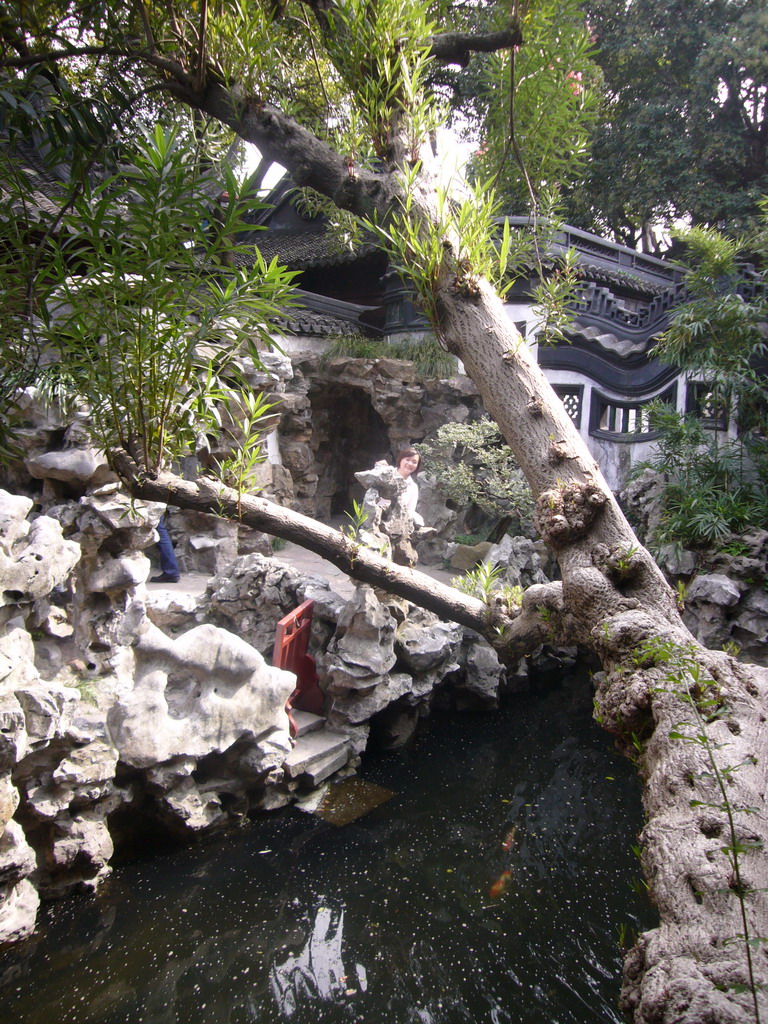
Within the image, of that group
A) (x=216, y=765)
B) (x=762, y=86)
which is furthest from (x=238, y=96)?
(x=762, y=86)

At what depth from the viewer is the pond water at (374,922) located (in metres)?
2.46

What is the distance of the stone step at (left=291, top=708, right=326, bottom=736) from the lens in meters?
4.16

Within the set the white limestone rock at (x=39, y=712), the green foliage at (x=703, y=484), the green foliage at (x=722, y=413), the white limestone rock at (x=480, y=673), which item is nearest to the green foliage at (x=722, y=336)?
the green foliage at (x=722, y=413)

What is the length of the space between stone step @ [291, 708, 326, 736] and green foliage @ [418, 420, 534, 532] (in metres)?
3.09

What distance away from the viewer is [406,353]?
800 cm

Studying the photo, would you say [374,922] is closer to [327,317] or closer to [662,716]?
[662,716]

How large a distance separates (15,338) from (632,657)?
167 cm

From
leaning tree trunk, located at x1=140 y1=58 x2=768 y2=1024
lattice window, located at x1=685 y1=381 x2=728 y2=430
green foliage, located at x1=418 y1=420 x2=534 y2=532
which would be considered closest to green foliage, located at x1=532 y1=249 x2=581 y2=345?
leaning tree trunk, located at x1=140 y1=58 x2=768 y2=1024

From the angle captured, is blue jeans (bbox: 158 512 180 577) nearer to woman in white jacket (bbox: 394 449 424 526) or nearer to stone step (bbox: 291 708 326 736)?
stone step (bbox: 291 708 326 736)

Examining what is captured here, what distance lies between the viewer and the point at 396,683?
4.40 m

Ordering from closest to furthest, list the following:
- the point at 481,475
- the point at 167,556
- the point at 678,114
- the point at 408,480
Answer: the point at 408,480, the point at 167,556, the point at 481,475, the point at 678,114

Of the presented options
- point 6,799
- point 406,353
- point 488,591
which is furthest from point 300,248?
point 6,799

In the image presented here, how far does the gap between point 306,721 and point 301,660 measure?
0.40m

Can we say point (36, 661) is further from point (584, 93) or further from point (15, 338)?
point (584, 93)
